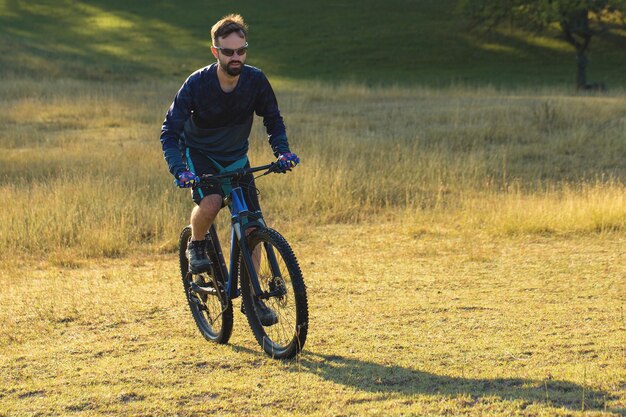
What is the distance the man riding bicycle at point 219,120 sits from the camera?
19.2 feet

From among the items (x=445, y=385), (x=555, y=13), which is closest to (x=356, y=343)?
(x=445, y=385)

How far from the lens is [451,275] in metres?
8.66

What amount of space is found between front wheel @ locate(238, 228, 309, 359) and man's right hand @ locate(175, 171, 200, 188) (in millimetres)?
472

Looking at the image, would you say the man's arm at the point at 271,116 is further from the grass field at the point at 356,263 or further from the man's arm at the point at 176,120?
the grass field at the point at 356,263

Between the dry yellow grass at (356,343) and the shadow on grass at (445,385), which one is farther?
the dry yellow grass at (356,343)

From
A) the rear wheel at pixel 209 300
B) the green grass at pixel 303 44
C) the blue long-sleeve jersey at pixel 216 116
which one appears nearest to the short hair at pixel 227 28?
the blue long-sleeve jersey at pixel 216 116

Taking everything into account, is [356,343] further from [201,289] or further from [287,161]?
[287,161]

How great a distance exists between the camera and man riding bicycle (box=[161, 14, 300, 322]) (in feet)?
19.2

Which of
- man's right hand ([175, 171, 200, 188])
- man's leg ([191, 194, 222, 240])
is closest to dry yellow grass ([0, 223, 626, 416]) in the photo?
man's leg ([191, 194, 222, 240])

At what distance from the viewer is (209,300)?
6789 mm

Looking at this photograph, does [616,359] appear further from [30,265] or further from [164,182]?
[164,182]

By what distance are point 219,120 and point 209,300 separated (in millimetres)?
1378

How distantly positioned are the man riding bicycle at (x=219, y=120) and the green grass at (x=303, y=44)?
29.0 metres

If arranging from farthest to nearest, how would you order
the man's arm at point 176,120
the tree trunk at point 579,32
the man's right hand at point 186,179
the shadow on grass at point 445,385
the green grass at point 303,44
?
the green grass at point 303,44 < the tree trunk at point 579,32 < the man's arm at point 176,120 < the man's right hand at point 186,179 < the shadow on grass at point 445,385
